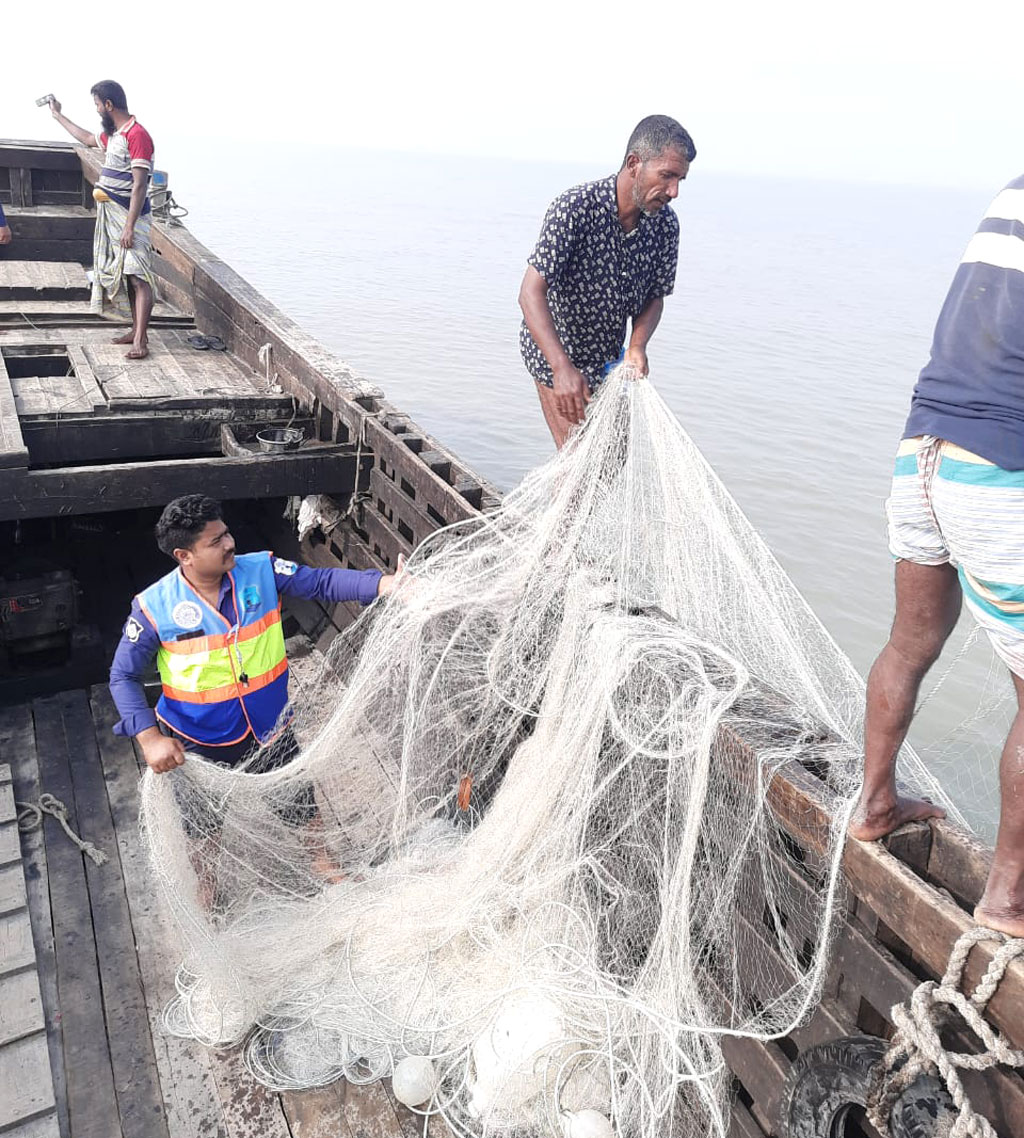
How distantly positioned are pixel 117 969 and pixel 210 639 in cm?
111

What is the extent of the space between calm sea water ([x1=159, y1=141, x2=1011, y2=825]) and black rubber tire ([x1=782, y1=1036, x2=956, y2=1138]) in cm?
205

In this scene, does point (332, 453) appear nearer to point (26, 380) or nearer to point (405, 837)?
point (26, 380)

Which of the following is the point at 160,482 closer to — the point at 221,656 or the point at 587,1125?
the point at 221,656

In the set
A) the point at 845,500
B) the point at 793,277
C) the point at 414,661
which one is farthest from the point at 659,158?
the point at 793,277

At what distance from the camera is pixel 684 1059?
2340 mm

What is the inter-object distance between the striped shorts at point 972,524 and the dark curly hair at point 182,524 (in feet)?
7.07

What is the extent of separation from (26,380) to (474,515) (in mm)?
3140

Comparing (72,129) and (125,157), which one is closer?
(125,157)

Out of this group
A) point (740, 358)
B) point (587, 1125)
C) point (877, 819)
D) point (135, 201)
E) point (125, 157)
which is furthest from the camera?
point (740, 358)

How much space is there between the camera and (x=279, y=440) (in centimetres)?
517

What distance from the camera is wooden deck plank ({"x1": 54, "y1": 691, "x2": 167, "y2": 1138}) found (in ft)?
9.05

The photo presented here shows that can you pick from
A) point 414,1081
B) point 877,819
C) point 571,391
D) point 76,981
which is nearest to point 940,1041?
point 877,819

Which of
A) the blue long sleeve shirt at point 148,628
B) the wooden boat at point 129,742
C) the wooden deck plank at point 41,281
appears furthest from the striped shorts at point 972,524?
the wooden deck plank at point 41,281

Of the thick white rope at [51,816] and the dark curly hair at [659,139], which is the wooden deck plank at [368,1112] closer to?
the thick white rope at [51,816]
